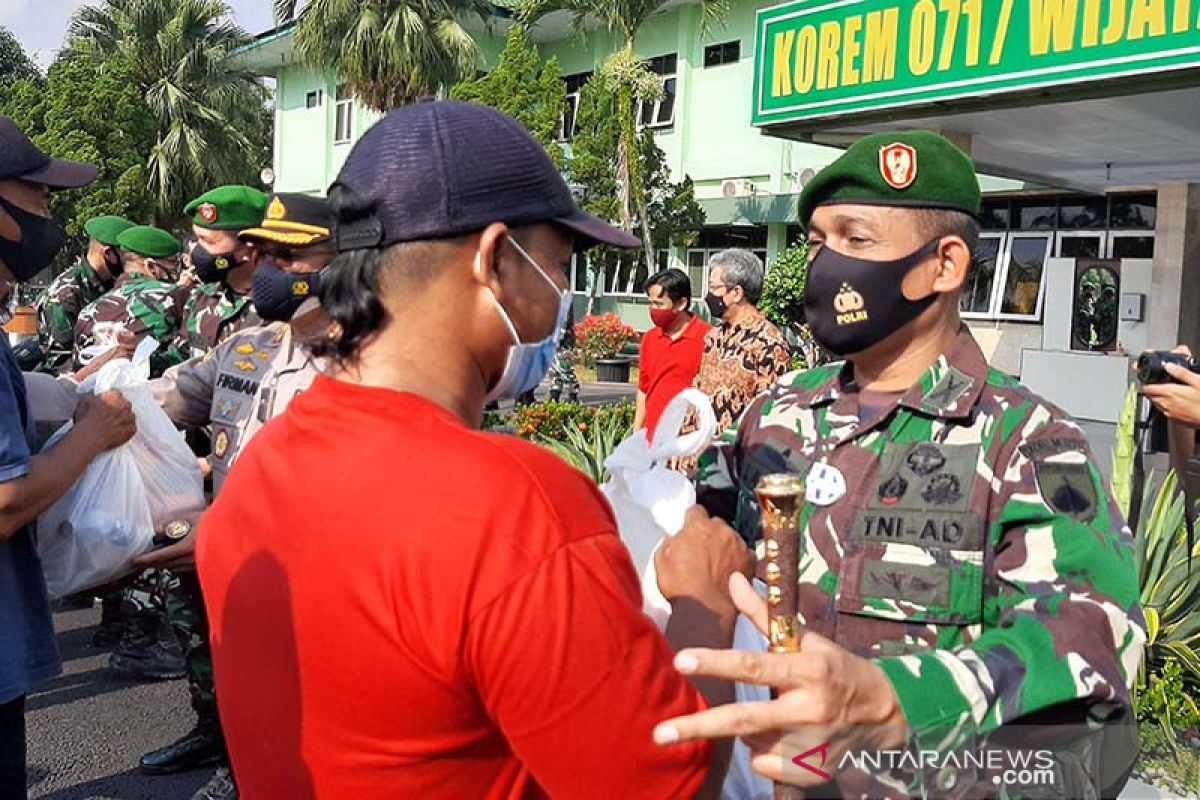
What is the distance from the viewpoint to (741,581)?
1.33 meters

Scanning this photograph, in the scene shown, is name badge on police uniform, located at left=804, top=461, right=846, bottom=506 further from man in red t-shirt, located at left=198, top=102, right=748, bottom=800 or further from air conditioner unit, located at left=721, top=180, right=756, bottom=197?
air conditioner unit, located at left=721, top=180, right=756, bottom=197

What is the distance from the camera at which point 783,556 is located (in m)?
1.14

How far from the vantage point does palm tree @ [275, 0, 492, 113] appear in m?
22.1

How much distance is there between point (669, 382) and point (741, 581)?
4764 mm

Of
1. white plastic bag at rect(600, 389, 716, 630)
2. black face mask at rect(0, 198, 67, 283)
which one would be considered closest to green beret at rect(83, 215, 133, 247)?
black face mask at rect(0, 198, 67, 283)

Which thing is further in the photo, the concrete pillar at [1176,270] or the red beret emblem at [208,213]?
the concrete pillar at [1176,270]

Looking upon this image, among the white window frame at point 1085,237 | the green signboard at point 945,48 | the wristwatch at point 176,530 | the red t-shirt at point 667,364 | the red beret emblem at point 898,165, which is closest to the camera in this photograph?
the red beret emblem at point 898,165

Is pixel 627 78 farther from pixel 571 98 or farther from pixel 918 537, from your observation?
pixel 918 537

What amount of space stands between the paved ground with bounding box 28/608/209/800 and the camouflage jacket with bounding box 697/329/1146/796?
3.12 meters

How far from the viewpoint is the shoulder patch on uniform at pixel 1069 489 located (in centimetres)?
152

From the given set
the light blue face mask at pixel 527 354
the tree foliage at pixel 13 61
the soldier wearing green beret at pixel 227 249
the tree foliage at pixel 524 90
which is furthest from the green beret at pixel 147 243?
the tree foliage at pixel 13 61

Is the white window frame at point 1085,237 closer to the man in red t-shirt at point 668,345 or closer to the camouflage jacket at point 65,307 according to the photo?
the man in red t-shirt at point 668,345

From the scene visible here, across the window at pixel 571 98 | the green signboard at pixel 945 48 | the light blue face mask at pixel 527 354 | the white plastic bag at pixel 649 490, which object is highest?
the window at pixel 571 98

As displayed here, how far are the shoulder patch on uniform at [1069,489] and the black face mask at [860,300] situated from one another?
43cm
